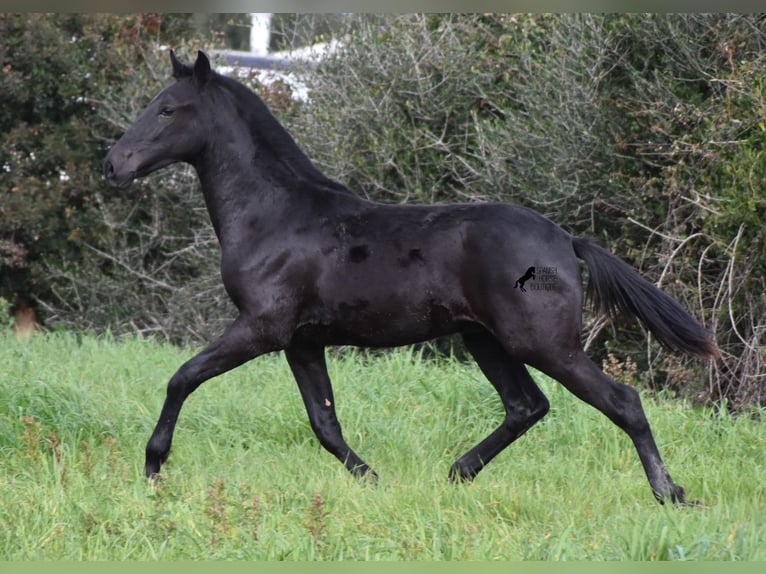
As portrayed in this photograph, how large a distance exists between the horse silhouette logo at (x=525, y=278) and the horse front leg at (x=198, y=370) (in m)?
1.22

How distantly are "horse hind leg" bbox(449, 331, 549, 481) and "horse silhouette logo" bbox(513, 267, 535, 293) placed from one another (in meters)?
0.54

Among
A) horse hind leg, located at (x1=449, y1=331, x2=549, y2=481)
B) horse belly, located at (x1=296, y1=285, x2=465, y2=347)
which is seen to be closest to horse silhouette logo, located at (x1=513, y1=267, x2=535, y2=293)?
horse belly, located at (x1=296, y1=285, x2=465, y2=347)

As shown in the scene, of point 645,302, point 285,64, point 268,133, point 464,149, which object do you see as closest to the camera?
point 645,302

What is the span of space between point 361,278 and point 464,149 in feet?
15.2

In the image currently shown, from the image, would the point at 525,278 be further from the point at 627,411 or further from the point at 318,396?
the point at 318,396

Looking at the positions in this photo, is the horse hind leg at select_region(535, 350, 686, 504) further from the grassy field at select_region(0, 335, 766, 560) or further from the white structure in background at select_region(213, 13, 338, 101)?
the white structure in background at select_region(213, 13, 338, 101)

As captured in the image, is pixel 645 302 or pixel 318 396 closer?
pixel 645 302

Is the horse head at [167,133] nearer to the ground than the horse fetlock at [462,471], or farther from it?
farther from it

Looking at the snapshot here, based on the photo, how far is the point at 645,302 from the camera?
17.8 ft

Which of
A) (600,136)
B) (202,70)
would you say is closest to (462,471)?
(202,70)

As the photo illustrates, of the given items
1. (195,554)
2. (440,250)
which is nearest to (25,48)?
(440,250)

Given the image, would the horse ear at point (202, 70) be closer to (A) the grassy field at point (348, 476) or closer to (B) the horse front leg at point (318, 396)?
(B) the horse front leg at point (318, 396)

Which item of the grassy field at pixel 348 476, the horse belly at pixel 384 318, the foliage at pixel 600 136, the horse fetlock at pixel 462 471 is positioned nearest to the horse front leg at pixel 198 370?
the grassy field at pixel 348 476

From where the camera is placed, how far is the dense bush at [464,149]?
27.4 ft
